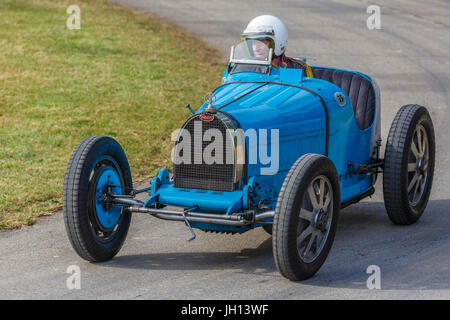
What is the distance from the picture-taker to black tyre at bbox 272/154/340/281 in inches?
231

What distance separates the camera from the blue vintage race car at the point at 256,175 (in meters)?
6.16

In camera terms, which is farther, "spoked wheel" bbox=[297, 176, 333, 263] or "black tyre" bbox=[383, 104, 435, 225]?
"black tyre" bbox=[383, 104, 435, 225]

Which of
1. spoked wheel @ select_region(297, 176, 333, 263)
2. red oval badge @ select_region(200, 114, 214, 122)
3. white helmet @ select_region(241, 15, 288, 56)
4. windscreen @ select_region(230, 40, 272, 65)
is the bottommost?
spoked wheel @ select_region(297, 176, 333, 263)

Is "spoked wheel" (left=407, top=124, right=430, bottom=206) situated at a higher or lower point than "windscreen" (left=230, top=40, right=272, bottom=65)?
lower

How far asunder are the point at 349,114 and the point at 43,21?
43.7ft

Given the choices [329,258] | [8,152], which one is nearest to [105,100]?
[8,152]

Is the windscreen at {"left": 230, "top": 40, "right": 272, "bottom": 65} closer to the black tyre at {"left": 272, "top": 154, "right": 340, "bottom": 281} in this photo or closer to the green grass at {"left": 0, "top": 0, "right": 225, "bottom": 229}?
the black tyre at {"left": 272, "top": 154, "right": 340, "bottom": 281}

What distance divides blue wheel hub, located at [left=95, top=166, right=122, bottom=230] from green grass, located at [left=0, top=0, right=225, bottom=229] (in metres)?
1.56

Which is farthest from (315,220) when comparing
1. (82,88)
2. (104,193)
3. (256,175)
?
(82,88)

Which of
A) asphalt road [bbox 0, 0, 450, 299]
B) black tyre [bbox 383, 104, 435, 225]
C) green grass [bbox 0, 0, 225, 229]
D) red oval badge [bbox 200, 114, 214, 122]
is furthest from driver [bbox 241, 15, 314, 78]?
green grass [bbox 0, 0, 225, 229]

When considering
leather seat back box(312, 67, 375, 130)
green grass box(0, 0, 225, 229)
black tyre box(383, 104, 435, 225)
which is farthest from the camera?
green grass box(0, 0, 225, 229)

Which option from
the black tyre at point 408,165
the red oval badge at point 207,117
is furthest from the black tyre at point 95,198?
the black tyre at point 408,165

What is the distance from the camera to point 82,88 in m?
14.1
